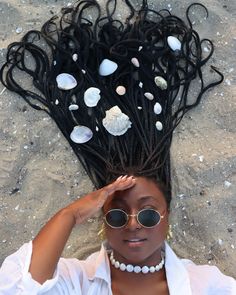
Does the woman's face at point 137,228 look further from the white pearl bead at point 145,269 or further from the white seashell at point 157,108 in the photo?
the white seashell at point 157,108

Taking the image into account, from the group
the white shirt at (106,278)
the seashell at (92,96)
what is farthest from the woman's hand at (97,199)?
the seashell at (92,96)

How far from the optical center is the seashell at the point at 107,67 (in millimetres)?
2293

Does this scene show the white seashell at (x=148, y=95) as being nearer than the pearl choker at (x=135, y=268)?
No

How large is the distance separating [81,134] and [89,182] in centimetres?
18

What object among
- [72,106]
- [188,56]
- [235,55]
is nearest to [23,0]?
[72,106]

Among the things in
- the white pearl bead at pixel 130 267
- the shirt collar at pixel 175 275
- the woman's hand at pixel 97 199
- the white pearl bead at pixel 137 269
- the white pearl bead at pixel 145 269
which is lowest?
the shirt collar at pixel 175 275

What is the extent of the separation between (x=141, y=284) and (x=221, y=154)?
0.59 metres

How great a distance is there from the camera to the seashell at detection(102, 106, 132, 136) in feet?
7.30

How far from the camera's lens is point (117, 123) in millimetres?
2225

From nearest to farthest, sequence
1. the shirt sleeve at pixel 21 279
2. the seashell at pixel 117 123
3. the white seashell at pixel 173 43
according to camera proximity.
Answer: the shirt sleeve at pixel 21 279
the seashell at pixel 117 123
the white seashell at pixel 173 43

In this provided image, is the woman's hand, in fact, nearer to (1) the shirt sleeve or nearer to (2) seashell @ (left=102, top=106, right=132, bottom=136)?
(1) the shirt sleeve

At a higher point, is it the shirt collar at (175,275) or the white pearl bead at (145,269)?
the white pearl bead at (145,269)

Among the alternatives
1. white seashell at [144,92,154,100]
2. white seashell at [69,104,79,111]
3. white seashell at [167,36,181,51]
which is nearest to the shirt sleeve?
white seashell at [69,104,79,111]

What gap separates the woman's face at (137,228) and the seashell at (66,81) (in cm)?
52
